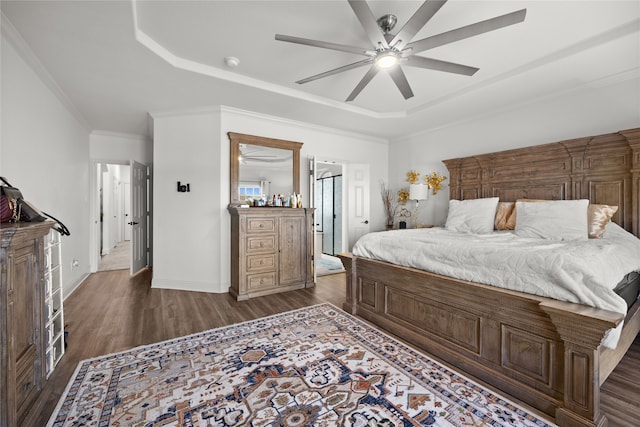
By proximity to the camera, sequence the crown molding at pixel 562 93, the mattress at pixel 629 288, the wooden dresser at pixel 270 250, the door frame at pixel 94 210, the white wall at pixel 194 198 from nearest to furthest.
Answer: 1. the mattress at pixel 629 288
2. the crown molding at pixel 562 93
3. the wooden dresser at pixel 270 250
4. the white wall at pixel 194 198
5. the door frame at pixel 94 210

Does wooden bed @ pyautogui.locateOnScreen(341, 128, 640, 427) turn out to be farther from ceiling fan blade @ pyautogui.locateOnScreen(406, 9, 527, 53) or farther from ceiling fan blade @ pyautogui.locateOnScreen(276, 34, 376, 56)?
ceiling fan blade @ pyautogui.locateOnScreen(276, 34, 376, 56)

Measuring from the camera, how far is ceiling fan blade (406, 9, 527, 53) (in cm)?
169

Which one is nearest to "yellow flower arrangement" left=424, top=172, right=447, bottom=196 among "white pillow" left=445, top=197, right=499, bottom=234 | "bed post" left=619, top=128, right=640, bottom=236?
"white pillow" left=445, top=197, right=499, bottom=234

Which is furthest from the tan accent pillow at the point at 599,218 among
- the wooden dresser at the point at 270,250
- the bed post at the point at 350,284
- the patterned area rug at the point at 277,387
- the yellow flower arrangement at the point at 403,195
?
the wooden dresser at the point at 270,250

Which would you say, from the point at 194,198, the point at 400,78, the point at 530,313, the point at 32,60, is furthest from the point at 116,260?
the point at 530,313

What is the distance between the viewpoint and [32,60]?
2.55m

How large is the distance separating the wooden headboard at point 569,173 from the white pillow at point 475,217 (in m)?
0.48

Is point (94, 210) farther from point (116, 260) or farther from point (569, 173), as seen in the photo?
point (569, 173)

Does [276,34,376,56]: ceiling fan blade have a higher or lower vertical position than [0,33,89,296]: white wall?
higher

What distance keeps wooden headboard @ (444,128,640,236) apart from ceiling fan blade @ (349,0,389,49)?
8.86 ft

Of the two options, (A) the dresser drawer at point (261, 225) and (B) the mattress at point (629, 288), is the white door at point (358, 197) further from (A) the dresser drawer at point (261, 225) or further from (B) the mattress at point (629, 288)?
(B) the mattress at point (629, 288)

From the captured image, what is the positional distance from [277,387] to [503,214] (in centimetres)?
328

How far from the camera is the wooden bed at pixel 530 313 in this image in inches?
56.9

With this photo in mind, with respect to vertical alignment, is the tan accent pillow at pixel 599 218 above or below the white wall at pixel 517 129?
below
